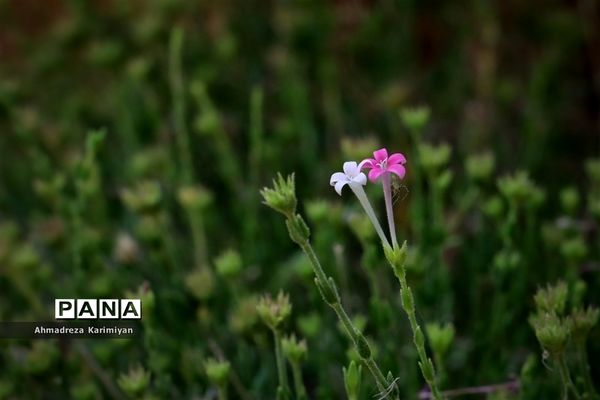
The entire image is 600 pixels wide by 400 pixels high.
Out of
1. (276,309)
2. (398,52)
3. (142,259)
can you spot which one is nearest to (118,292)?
(142,259)

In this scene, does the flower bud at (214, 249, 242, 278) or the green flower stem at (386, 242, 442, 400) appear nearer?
the green flower stem at (386, 242, 442, 400)

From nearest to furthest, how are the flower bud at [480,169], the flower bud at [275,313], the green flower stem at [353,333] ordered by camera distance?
the green flower stem at [353,333] → the flower bud at [275,313] → the flower bud at [480,169]

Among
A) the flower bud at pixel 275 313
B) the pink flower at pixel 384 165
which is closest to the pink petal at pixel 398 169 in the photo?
the pink flower at pixel 384 165

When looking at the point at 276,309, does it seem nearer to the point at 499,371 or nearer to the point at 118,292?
the point at 499,371

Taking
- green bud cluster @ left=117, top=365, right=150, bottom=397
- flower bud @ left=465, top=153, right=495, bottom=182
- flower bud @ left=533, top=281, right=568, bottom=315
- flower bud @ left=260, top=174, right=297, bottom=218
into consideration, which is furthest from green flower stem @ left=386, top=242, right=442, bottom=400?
flower bud @ left=465, top=153, right=495, bottom=182

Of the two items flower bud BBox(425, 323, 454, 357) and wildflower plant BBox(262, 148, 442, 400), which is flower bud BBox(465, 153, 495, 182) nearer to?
flower bud BBox(425, 323, 454, 357)

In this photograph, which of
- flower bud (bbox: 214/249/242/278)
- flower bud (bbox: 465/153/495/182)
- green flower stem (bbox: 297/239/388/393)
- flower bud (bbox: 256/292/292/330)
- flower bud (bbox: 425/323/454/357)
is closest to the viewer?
green flower stem (bbox: 297/239/388/393)

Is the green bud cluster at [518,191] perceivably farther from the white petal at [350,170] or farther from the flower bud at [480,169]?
the white petal at [350,170]

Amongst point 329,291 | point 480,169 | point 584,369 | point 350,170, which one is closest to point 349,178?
point 350,170
